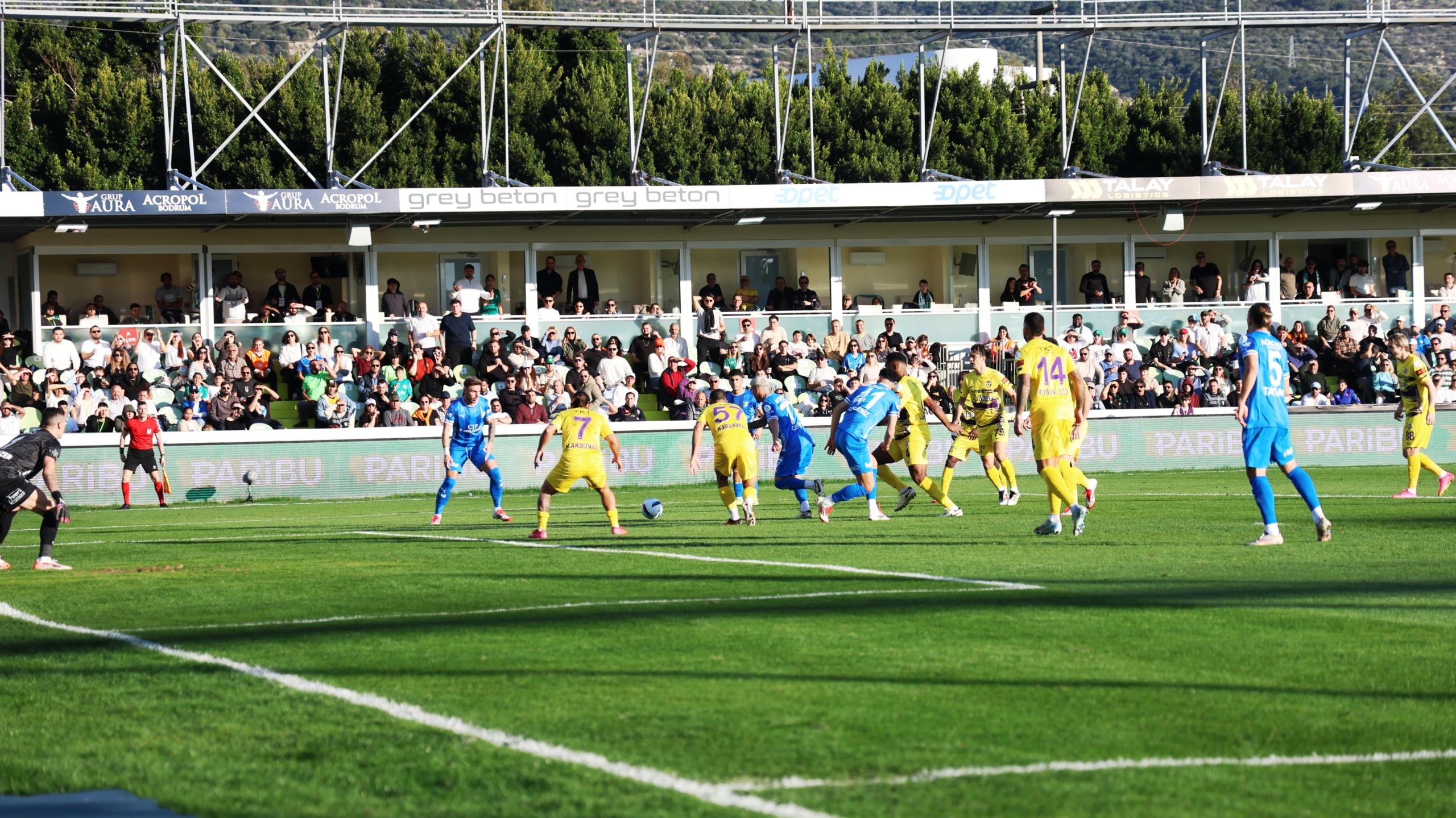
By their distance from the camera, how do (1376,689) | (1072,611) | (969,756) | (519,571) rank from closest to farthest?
(969,756) < (1376,689) < (1072,611) < (519,571)

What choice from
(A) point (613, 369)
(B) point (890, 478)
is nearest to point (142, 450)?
(A) point (613, 369)

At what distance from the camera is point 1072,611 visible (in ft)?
31.0

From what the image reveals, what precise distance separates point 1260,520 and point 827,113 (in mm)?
30788

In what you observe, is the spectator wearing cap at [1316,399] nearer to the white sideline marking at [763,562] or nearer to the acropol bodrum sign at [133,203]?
the white sideline marking at [763,562]

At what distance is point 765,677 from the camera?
745 cm

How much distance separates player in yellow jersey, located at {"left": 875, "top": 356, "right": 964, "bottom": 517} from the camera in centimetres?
1809

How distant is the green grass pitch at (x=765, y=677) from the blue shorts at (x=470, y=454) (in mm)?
5940

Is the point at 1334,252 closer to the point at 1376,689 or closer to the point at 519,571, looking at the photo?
the point at 519,571

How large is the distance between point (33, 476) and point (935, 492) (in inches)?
365

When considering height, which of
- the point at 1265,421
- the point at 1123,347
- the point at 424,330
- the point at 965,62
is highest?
the point at 965,62

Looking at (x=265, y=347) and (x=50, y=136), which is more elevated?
(x=50, y=136)

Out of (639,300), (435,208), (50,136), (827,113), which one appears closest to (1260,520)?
(435,208)

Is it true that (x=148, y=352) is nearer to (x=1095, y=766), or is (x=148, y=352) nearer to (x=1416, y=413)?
(x=1416, y=413)

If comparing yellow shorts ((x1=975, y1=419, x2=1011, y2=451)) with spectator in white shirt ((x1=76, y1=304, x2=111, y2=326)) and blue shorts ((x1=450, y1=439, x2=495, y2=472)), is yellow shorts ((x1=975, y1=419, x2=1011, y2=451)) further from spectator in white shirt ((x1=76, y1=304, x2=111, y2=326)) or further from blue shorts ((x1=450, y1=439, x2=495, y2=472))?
spectator in white shirt ((x1=76, y1=304, x2=111, y2=326))
